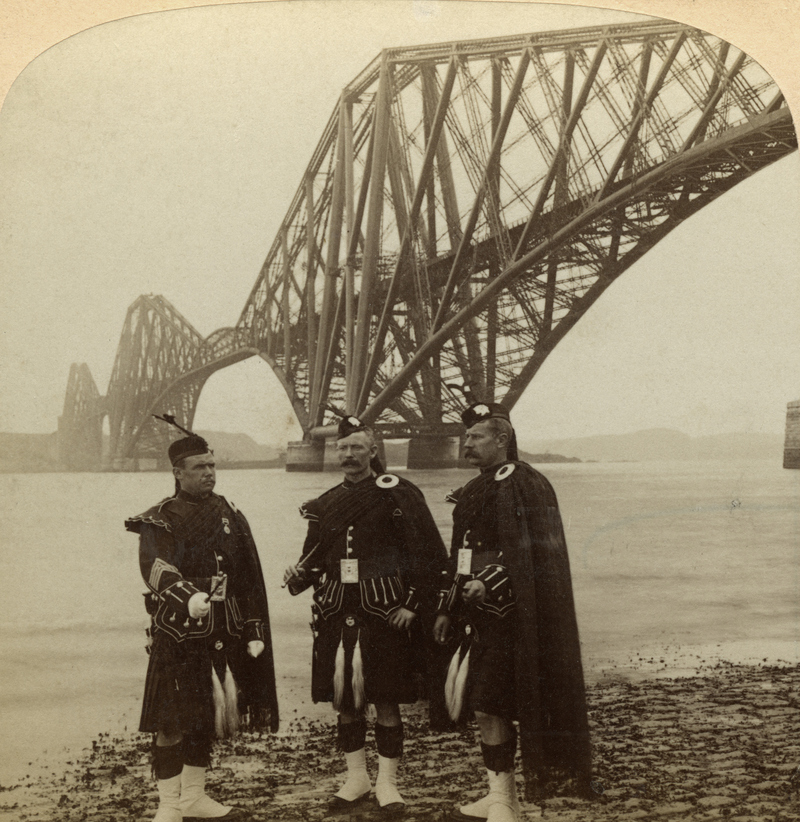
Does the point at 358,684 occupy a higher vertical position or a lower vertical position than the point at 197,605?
lower

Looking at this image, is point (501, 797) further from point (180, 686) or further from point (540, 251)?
point (540, 251)

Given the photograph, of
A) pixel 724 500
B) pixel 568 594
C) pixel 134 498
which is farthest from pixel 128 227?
pixel 724 500

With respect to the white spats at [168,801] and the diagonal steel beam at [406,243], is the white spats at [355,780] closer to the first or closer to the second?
the white spats at [168,801]

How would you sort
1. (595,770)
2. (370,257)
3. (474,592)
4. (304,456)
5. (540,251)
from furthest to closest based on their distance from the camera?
(370,257) → (540,251) → (304,456) → (595,770) → (474,592)

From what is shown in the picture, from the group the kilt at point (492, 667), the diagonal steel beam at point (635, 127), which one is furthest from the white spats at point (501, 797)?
the diagonal steel beam at point (635, 127)

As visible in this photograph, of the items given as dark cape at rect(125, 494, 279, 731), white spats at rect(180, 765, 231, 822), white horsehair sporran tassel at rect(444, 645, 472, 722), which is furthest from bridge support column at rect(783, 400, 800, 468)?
white spats at rect(180, 765, 231, 822)

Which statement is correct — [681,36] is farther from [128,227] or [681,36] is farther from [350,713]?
[350,713]

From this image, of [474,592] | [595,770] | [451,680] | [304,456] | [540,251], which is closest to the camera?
[474,592]

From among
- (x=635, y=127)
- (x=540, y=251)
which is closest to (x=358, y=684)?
(x=540, y=251)
